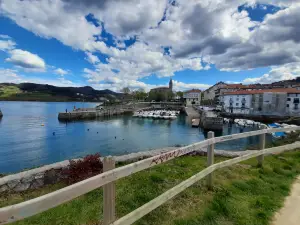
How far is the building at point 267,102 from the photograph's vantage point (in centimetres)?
5651

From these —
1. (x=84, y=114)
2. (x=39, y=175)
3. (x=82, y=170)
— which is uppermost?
(x=82, y=170)

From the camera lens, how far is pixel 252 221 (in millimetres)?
3029

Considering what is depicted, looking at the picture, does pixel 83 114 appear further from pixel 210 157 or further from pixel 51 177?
pixel 210 157

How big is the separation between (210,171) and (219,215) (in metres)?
0.86

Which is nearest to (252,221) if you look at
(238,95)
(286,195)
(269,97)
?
(286,195)

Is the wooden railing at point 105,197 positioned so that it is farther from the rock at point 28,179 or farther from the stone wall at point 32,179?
the rock at point 28,179

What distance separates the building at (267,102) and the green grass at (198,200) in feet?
211

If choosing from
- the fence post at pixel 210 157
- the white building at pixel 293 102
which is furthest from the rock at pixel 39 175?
the white building at pixel 293 102

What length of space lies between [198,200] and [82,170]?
431cm

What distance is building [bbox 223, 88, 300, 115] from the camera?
5651cm

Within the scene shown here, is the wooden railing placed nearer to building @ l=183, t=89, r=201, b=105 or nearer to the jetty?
the jetty

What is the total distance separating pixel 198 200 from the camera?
361cm

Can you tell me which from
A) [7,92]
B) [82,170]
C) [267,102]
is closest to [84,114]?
[82,170]

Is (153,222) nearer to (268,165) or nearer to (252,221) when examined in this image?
(252,221)
